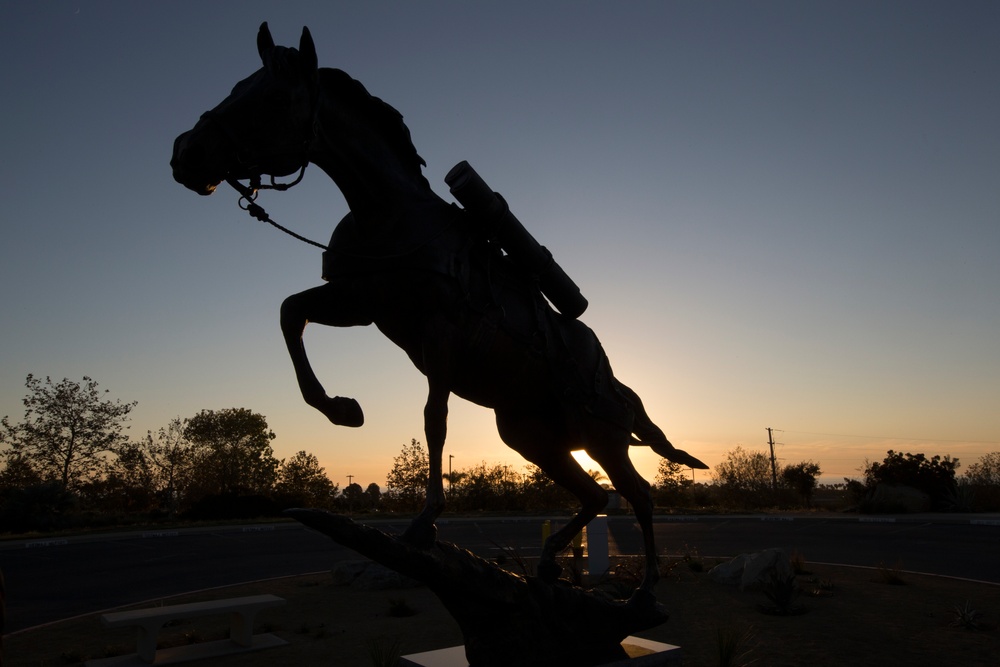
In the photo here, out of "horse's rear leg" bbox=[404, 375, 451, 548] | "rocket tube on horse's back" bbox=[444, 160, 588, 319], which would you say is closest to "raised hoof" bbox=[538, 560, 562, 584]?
"horse's rear leg" bbox=[404, 375, 451, 548]

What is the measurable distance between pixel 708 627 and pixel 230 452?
37255mm

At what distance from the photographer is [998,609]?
924 centimetres

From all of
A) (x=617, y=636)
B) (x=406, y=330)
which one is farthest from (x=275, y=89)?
(x=617, y=636)

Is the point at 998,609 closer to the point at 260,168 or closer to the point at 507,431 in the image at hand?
the point at 507,431

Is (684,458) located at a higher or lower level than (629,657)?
higher

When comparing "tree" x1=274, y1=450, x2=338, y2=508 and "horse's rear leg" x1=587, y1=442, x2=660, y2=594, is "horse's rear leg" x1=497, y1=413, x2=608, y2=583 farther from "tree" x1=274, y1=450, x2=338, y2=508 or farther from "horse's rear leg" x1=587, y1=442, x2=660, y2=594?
"tree" x1=274, y1=450, x2=338, y2=508

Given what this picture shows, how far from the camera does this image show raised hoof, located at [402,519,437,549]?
3381 mm

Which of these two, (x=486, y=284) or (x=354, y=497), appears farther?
(x=354, y=497)

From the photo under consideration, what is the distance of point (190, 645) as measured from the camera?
8406 millimetres

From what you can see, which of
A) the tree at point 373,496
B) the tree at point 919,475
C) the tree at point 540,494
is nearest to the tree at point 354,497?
the tree at point 373,496

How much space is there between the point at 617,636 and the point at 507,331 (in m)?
2.02

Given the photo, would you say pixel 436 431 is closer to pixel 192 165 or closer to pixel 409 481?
pixel 192 165

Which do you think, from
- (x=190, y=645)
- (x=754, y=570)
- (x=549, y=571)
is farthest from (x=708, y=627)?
(x=190, y=645)

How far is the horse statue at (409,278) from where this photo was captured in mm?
3445
